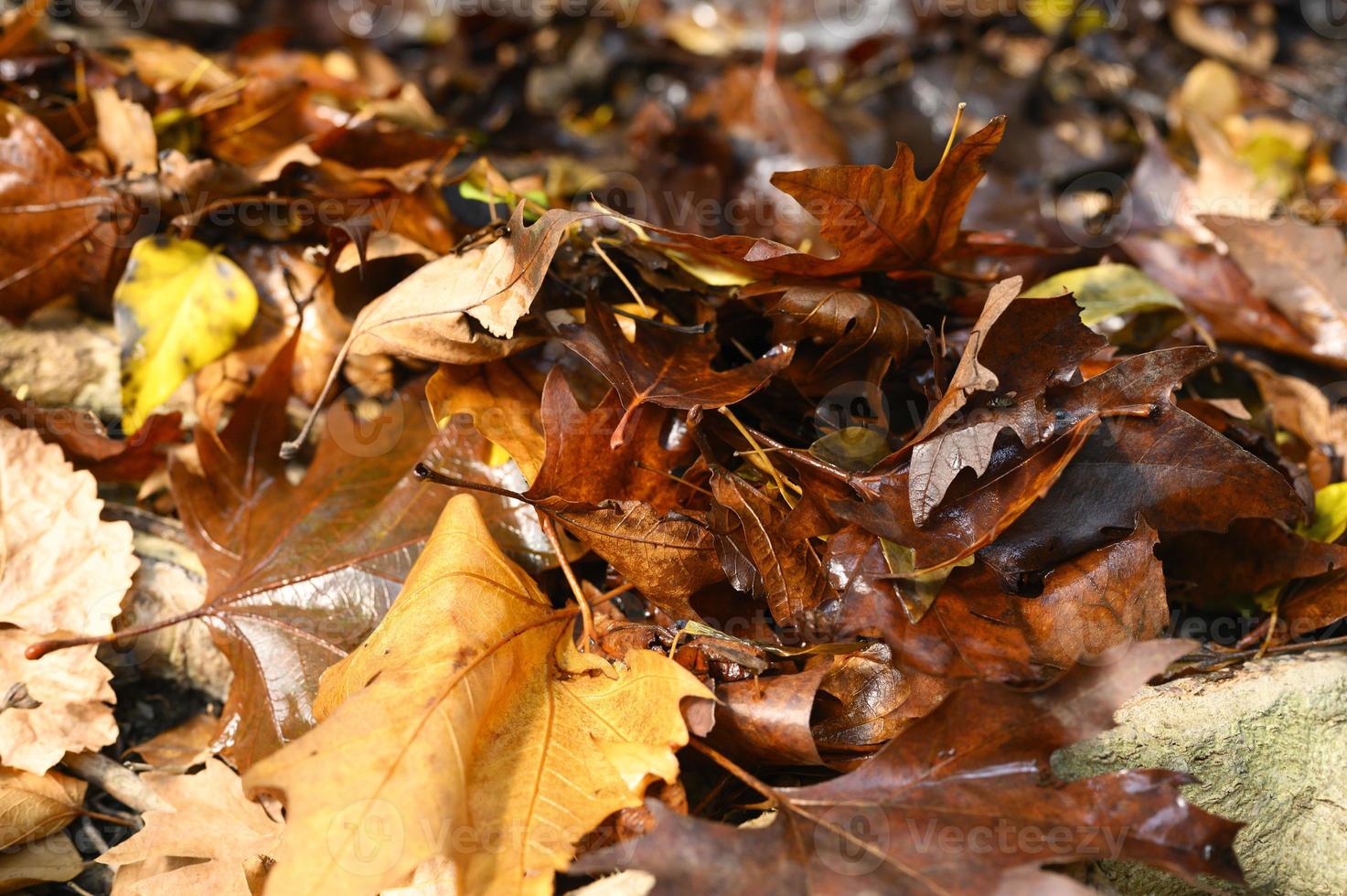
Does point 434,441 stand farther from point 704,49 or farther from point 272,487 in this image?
point 704,49

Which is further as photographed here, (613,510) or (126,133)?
(126,133)

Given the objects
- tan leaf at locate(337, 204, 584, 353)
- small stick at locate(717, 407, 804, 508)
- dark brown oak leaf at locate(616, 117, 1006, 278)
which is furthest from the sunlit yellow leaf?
tan leaf at locate(337, 204, 584, 353)

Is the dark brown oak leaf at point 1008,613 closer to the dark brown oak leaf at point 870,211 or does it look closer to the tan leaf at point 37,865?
the dark brown oak leaf at point 870,211

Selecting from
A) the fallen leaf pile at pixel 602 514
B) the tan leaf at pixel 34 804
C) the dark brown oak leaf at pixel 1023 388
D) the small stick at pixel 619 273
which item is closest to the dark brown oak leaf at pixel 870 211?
the fallen leaf pile at pixel 602 514

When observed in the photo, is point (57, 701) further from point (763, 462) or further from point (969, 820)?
point (969, 820)

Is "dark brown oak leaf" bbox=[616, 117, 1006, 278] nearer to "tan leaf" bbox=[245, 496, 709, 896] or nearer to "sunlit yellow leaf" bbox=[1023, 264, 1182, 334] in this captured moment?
"sunlit yellow leaf" bbox=[1023, 264, 1182, 334]

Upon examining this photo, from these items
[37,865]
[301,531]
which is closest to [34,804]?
[37,865]
